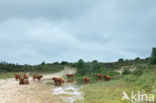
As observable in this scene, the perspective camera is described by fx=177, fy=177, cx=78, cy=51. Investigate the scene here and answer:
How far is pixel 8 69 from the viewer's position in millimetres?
34969

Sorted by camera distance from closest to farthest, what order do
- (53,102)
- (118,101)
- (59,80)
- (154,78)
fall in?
(118,101)
(53,102)
(154,78)
(59,80)

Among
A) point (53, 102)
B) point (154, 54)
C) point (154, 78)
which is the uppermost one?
point (154, 54)

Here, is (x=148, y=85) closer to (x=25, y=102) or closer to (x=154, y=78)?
(x=154, y=78)

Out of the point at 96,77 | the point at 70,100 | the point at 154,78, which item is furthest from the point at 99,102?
the point at 96,77

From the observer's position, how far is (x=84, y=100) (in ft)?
30.8

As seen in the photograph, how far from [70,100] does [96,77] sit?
11.5 meters

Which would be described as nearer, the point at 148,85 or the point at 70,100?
the point at 70,100

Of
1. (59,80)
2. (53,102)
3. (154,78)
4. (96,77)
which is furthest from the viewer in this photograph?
(96,77)

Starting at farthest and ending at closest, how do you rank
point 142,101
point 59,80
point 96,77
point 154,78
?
1. point 96,77
2. point 59,80
3. point 154,78
4. point 142,101

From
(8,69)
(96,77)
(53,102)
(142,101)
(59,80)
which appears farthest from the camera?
(8,69)

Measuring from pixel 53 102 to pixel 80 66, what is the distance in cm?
2060

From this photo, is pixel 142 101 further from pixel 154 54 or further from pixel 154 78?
pixel 154 54

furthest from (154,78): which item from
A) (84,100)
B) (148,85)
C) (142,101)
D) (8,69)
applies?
(8,69)

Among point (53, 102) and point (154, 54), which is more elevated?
point (154, 54)
